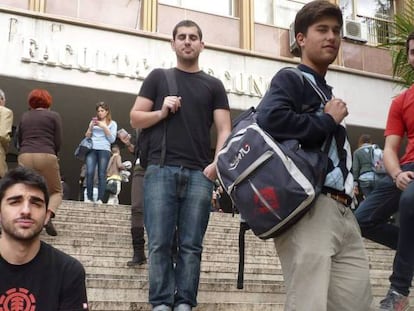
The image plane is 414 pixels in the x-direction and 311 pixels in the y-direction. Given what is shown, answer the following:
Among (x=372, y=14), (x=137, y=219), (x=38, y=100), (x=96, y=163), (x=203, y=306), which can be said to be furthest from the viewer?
(x=372, y=14)

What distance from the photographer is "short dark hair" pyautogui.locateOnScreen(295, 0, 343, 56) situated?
305 cm

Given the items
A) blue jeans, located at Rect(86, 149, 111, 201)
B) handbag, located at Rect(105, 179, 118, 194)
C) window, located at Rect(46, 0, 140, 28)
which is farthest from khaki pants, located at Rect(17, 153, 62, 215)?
window, located at Rect(46, 0, 140, 28)

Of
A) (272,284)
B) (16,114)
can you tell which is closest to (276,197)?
(272,284)

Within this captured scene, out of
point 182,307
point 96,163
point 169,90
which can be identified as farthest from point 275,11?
point 182,307

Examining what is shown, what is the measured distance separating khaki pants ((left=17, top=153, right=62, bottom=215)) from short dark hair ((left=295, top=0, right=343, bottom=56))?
4.29 m

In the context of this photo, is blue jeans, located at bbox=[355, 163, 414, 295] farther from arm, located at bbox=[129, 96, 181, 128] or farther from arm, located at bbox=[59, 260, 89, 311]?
arm, located at bbox=[59, 260, 89, 311]

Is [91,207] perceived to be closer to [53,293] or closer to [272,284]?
[272,284]

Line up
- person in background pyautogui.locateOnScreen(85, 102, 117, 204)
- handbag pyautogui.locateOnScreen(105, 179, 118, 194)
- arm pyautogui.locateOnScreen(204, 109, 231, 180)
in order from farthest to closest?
handbag pyautogui.locateOnScreen(105, 179, 118, 194), person in background pyautogui.locateOnScreen(85, 102, 117, 204), arm pyautogui.locateOnScreen(204, 109, 231, 180)

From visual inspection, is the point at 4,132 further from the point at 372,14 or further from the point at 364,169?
the point at 372,14

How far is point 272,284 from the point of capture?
5.81 meters

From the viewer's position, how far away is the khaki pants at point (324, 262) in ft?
9.02

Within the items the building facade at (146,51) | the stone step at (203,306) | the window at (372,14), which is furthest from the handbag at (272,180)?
the window at (372,14)

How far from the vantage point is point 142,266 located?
20.2ft

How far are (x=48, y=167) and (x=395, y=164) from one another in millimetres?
3899
